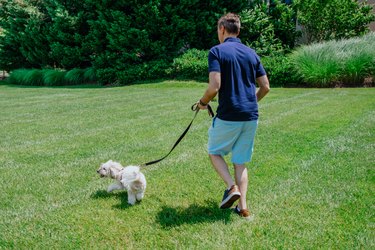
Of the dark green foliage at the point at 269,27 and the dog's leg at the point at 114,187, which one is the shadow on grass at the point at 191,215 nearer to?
the dog's leg at the point at 114,187

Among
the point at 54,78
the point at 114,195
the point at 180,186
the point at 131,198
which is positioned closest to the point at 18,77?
the point at 54,78

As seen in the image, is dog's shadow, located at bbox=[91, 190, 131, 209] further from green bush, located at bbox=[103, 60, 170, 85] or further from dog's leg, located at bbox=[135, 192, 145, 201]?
green bush, located at bbox=[103, 60, 170, 85]

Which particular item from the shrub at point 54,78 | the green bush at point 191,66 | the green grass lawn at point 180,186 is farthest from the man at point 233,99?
the shrub at point 54,78

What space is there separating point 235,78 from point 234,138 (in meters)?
0.56

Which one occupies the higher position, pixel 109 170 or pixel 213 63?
pixel 213 63

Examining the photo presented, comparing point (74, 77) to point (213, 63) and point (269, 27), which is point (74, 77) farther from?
point (213, 63)

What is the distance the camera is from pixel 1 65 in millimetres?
21422

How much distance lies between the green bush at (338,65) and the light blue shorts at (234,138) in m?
11.3

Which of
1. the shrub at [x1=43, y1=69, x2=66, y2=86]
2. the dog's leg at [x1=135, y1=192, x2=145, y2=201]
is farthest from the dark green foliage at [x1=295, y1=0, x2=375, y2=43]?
the dog's leg at [x1=135, y1=192, x2=145, y2=201]

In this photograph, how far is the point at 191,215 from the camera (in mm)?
3627

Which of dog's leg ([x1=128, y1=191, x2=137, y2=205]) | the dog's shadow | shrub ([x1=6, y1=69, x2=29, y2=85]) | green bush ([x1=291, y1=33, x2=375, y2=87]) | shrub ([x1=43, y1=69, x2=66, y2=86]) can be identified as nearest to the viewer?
dog's leg ([x1=128, y1=191, x2=137, y2=205])

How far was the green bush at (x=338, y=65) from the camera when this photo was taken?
13648 mm

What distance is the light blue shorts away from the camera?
337cm

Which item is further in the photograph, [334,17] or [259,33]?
[259,33]
